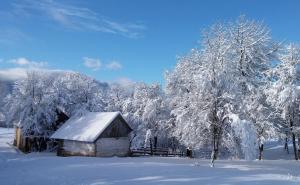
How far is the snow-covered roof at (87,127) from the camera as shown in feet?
147

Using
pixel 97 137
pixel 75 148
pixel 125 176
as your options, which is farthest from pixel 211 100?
pixel 75 148

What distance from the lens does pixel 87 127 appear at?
154 ft

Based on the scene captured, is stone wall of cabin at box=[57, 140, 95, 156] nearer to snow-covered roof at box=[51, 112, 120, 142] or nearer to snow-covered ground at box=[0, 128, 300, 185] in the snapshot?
snow-covered roof at box=[51, 112, 120, 142]

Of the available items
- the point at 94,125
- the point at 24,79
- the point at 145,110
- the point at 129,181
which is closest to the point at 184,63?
the point at 145,110

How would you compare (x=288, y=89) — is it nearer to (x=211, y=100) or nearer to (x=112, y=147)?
(x=211, y=100)

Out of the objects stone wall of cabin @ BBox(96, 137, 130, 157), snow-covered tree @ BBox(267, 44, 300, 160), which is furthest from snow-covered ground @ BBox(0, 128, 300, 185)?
snow-covered tree @ BBox(267, 44, 300, 160)

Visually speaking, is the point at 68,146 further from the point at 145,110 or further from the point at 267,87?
the point at 267,87

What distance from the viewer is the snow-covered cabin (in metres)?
44.5

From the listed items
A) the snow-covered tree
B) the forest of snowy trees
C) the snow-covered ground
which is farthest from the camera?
the snow-covered tree

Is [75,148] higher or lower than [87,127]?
lower

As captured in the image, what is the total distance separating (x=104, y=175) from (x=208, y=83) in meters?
12.4

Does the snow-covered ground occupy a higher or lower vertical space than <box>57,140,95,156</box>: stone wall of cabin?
lower

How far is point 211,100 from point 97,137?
1590cm

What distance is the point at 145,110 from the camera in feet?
182
